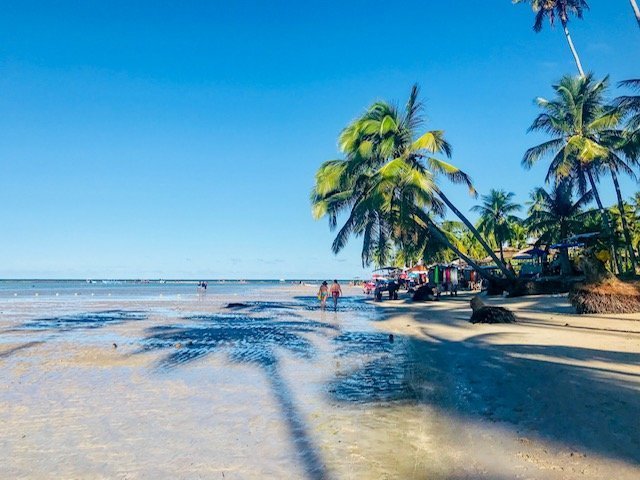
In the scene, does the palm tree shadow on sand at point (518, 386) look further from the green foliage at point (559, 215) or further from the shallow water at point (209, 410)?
the green foliage at point (559, 215)

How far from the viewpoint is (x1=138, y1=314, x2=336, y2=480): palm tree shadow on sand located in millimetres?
5020

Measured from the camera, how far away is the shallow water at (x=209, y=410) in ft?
14.3

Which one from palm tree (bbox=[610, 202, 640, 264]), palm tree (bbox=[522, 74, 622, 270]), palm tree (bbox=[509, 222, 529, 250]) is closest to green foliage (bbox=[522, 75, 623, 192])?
palm tree (bbox=[522, 74, 622, 270])

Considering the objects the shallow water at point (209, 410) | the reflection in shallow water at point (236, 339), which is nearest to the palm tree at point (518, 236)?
the reflection in shallow water at point (236, 339)

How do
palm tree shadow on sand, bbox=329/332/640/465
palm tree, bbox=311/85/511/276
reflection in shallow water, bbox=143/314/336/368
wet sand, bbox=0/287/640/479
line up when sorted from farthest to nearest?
palm tree, bbox=311/85/511/276, reflection in shallow water, bbox=143/314/336/368, palm tree shadow on sand, bbox=329/332/640/465, wet sand, bbox=0/287/640/479

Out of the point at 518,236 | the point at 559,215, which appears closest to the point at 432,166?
the point at 559,215

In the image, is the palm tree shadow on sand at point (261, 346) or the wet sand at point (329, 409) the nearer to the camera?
the wet sand at point (329, 409)

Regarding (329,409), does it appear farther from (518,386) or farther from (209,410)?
(518,386)

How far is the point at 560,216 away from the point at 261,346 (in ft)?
105

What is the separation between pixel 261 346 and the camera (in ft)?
40.0

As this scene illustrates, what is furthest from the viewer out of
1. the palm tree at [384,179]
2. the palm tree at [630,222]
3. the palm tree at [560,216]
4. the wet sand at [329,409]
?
the palm tree at [630,222]

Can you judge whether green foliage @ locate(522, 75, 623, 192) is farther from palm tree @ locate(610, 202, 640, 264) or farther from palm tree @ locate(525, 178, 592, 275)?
palm tree @ locate(610, 202, 640, 264)

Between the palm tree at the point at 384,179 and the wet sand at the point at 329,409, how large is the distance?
42.9 feet

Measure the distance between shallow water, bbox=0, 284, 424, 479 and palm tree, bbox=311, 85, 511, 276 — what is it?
1339cm
